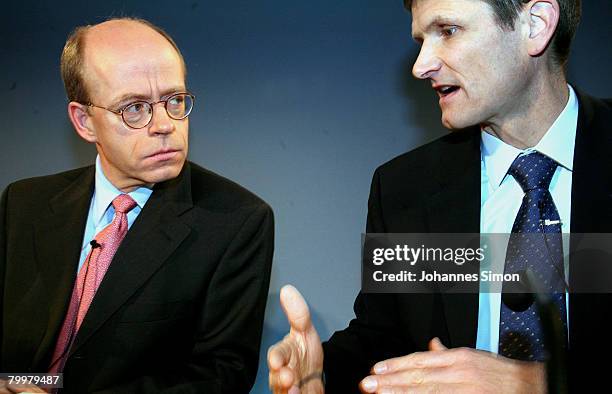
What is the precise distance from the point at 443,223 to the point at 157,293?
75cm

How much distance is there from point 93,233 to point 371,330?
80cm

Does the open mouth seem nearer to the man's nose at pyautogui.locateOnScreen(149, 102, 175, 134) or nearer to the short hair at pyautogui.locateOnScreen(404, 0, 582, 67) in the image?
A: the short hair at pyautogui.locateOnScreen(404, 0, 582, 67)

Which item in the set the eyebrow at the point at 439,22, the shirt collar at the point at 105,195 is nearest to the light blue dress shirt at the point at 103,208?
the shirt collar at the point at 105,195

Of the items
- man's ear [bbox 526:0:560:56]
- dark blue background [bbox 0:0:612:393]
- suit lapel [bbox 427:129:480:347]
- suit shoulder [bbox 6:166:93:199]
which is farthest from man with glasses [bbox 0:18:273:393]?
man's ear [bbox 526:0:560:56]

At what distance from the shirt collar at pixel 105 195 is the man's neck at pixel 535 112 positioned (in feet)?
3.10

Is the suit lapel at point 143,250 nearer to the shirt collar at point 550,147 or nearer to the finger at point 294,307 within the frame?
the finger at point 294,307

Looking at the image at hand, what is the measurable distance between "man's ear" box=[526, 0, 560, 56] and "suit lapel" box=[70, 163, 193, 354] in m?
0.96

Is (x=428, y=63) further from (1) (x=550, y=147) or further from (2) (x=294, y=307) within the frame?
(2) (x=294, y=307)

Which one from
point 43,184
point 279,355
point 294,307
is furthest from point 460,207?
point 43,184

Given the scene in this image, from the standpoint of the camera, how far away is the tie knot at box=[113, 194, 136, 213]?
189 cm

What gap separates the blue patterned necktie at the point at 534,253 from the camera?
5.08 feet

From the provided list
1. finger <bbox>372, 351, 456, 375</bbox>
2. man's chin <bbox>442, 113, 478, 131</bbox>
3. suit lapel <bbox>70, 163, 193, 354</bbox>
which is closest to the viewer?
finger <bbox>372, 351, 456, 375</bbox>

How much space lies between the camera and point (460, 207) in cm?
173

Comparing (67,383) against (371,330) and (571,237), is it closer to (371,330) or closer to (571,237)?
(371,330)
